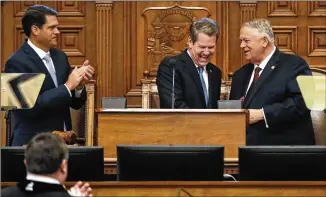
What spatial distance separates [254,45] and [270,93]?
0.35 metres

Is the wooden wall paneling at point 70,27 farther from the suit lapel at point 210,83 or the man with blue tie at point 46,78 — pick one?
the suit lapel at point 210,83

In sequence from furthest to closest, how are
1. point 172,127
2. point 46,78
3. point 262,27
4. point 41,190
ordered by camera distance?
point 262,27 < point 46,78 < point 172,127 < point 41,190

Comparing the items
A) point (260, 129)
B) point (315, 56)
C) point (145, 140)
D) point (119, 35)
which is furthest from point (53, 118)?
point (315, 56)

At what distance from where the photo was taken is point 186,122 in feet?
15.5

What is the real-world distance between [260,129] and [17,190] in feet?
6.40

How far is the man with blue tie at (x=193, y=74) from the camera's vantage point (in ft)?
17.6

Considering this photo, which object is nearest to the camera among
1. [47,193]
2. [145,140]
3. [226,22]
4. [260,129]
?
[47,193]

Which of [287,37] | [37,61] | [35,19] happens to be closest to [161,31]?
[287,37]

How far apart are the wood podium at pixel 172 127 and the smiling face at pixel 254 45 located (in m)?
0.78

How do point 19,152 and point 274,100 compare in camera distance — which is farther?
point 274,100

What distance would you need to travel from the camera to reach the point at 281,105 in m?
5.12

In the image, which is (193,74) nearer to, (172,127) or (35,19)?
(172,127)

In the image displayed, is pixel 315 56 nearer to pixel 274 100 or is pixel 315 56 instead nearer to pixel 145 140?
pixel 274 100

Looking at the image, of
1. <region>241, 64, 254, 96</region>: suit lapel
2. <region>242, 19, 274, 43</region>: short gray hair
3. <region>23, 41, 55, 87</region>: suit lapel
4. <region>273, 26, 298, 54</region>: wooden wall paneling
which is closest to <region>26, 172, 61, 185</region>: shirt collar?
<region>23, 41, 55, 87</region>: suit lapel
